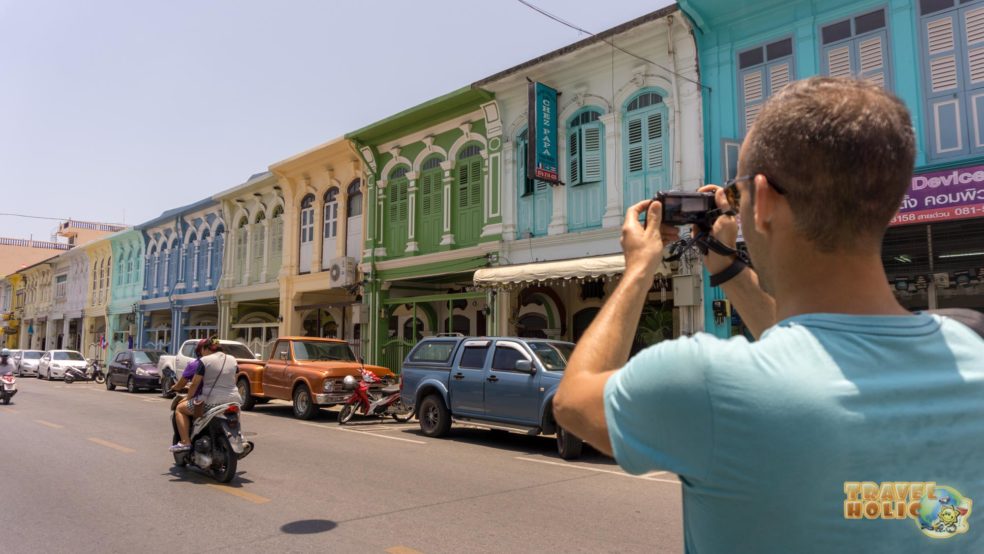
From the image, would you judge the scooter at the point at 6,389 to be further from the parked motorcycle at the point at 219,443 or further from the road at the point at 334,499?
the parked motorcycle at the point at 219,443

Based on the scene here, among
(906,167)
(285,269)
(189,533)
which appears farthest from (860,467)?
(285,269)

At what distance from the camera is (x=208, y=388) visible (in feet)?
27.4

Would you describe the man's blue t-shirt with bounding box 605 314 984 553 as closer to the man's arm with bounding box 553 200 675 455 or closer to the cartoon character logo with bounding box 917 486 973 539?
the cartoon character logo with bounding box 917 486 973 539

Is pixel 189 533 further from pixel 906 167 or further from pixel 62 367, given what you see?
pixel 62 367

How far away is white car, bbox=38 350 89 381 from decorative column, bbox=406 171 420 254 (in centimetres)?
1968

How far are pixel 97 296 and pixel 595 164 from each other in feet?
122

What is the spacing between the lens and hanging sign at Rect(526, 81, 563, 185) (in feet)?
51.3

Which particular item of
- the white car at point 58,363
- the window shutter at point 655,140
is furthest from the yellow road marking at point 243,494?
the white car at point 58,363

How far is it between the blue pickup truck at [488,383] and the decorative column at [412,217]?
7453 mm

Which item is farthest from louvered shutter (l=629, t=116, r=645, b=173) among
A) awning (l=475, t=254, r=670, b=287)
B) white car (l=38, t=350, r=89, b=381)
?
white car (l=38, t=350, r=89, b=381)

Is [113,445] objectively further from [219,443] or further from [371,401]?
[371,401]

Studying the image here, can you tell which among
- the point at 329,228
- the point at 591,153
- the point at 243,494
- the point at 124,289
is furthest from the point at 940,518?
the point at 124,289

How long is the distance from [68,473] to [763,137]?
9.64 meters

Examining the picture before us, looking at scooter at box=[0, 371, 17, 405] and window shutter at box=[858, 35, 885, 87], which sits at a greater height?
window shutter at box=[858, 35, 885, 87]
